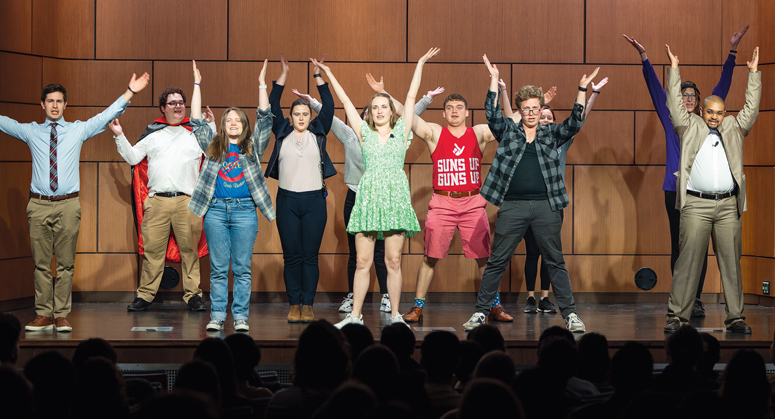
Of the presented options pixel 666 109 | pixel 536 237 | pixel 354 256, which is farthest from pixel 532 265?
pixel 666 109

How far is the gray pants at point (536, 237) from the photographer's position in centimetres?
457

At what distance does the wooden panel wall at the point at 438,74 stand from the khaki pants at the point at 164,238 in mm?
496

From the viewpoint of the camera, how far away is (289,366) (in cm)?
413

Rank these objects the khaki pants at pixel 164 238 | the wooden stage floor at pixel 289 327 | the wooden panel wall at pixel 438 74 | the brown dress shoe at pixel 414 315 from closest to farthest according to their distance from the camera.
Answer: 1. the wooden stage floor at pixel 289 327
2. the brown dress shoe at pixel 414 315
3. the khaki pants at pixel 164 238
4. the wooden panel wall at pixel 438 74

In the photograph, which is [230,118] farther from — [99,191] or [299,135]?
[99,191]

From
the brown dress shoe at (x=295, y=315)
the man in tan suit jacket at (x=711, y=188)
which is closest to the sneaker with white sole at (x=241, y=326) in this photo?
the brown dress shoe at (x=295, y=315)

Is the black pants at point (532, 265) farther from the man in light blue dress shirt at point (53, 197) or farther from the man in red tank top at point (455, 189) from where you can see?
the man in light blue dress shirt at point (53, 197)

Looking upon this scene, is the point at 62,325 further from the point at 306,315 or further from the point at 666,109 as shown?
the point at 666,109

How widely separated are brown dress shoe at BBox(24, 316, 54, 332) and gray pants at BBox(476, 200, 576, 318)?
106 inches

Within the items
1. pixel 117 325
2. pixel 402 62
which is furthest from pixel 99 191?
pixel 402 62

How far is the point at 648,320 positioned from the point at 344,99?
2602 mm

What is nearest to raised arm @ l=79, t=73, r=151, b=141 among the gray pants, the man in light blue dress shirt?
the man in light blue dress shirt

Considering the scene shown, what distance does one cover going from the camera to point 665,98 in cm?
506

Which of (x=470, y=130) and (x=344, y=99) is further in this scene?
(x=470, y=130)
